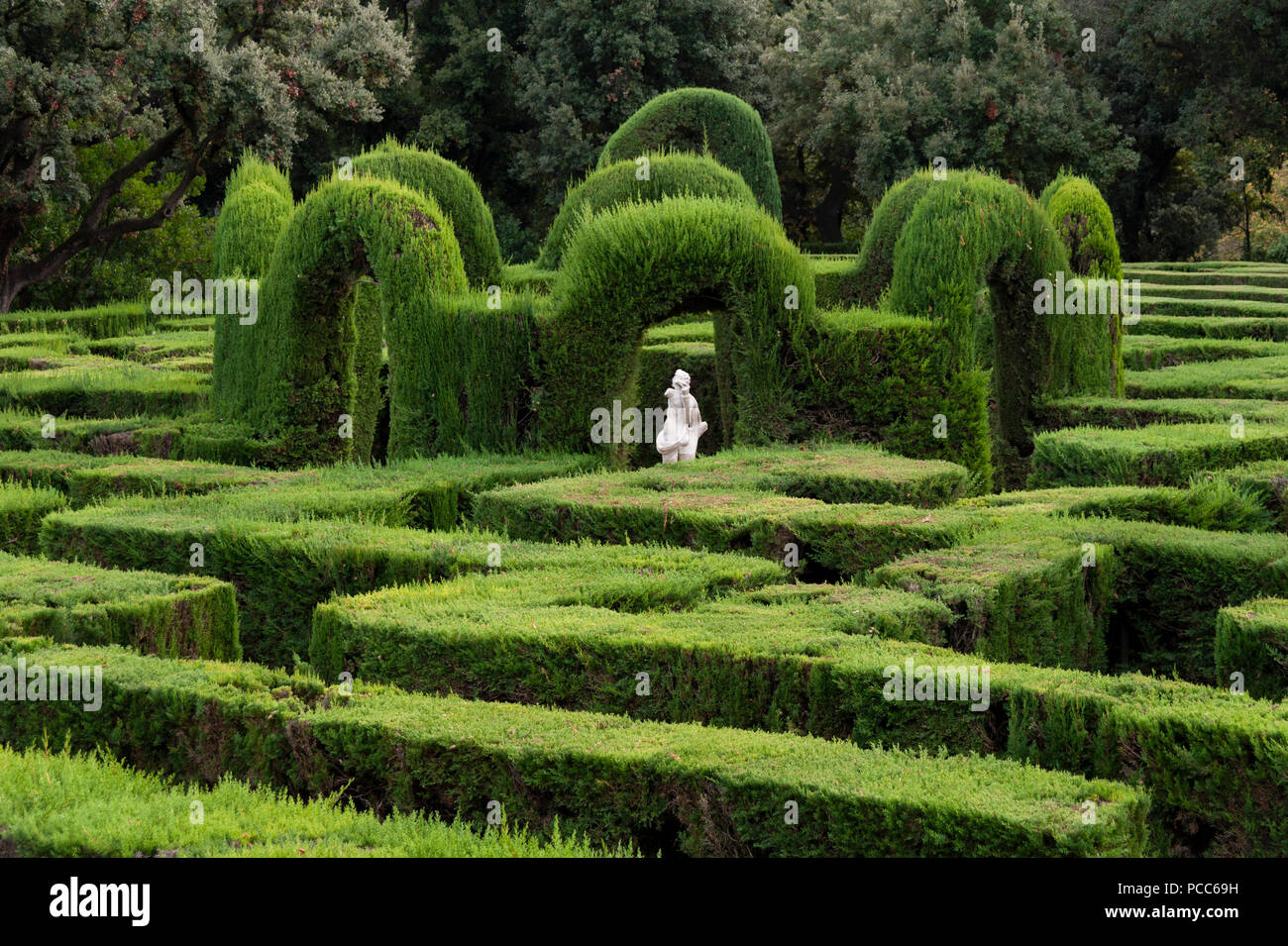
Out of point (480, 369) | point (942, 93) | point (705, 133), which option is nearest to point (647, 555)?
point (480, 369)

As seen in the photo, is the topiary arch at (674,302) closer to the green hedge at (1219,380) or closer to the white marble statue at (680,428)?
the white marble statue at (680,428)

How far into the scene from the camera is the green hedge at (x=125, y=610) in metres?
7.87

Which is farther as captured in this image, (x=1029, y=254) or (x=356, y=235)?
(x=1029, y=254)

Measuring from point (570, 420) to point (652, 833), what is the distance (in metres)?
8.72

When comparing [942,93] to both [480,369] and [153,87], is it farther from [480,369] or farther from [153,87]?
[480,369]

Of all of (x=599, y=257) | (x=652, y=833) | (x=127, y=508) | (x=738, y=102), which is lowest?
(x=652, y=833)

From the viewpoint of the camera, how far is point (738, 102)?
22.7 meters

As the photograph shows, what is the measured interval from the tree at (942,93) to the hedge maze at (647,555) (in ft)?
60.2

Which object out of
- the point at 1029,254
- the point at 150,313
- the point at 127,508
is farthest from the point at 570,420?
the point at 150,313

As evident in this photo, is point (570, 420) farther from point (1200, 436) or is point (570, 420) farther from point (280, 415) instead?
point (1200, 436)

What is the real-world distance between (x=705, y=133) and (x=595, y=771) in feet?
59.6

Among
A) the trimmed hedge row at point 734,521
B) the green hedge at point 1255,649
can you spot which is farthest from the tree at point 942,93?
the green hedge at point 1255,649
